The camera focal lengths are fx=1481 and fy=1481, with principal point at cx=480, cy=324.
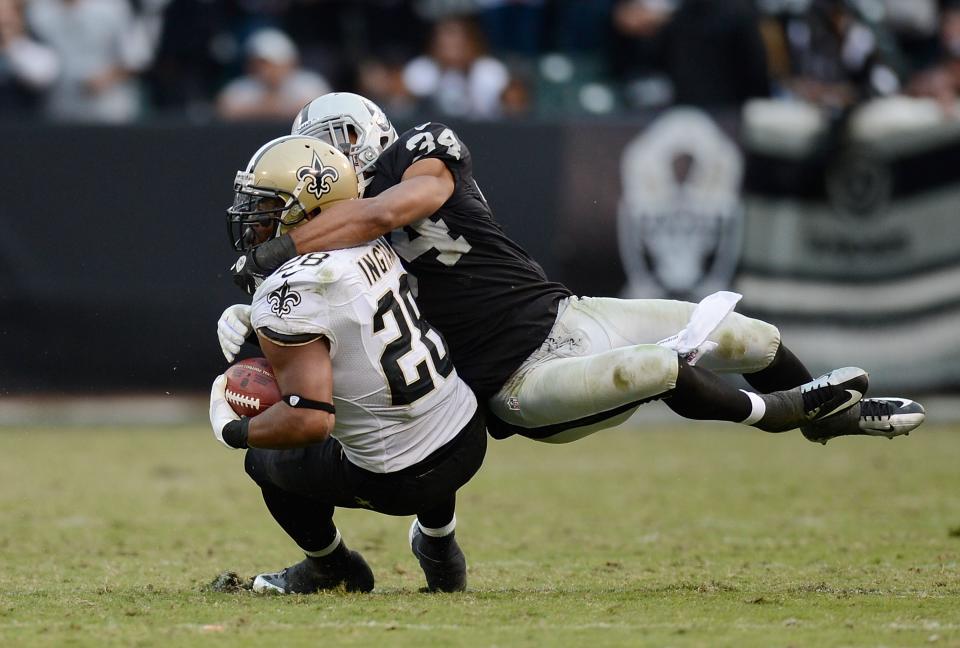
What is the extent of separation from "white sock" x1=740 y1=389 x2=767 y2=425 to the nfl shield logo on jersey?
563 centimetres

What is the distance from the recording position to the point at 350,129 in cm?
572

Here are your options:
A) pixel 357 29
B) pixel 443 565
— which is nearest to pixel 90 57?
pixel 357 29

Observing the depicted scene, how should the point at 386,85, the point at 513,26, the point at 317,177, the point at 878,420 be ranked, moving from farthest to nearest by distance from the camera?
the point at 513,26, the point at 386,85, the point at 878,420, the point at 317,177

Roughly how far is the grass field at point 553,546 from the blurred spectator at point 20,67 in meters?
2.87

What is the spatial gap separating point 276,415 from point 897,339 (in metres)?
7.33

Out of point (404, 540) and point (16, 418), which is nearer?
point (404, 540)

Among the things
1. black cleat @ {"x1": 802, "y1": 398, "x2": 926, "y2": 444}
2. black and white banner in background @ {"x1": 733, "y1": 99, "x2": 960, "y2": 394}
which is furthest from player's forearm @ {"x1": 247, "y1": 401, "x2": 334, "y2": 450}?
black and white banner in background @ {"x1": 733, "y1": 99, "x2": 960, "y2": 394}

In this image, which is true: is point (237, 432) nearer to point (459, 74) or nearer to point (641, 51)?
point (459, 74)

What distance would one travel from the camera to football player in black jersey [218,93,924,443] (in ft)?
17.3

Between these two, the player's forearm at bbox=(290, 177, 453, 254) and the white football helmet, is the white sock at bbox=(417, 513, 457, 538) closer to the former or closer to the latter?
the player's forearm at bbox=(290, 177, 453, 254)

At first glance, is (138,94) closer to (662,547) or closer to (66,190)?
(66,190)

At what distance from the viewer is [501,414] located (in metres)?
5.57

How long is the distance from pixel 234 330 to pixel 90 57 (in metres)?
7.79

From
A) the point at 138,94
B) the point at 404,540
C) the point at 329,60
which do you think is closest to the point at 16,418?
the point at 138,94
